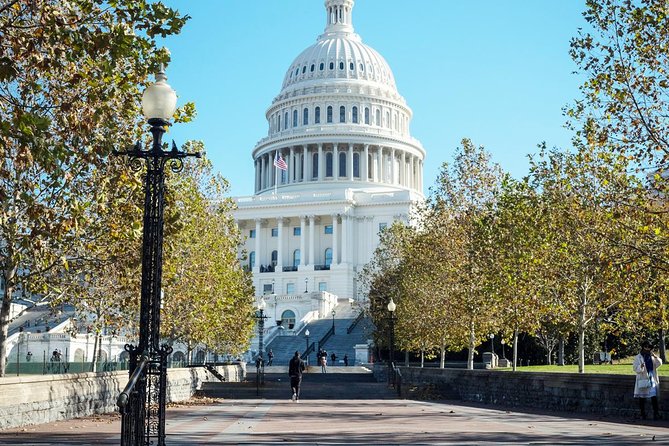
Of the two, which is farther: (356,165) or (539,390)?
(356,165)

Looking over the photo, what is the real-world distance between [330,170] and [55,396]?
116680mm

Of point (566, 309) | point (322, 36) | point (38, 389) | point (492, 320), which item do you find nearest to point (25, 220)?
point (38, 389)

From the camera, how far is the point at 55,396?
1989 centimetres

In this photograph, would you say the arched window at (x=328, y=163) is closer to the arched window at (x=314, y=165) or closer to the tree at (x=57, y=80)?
the arched window at (x=314, y=165)

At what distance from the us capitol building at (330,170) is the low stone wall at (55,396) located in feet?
297

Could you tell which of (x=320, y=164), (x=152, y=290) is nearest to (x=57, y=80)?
(x=152, y=290)

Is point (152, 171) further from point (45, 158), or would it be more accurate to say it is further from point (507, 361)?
point (507, 361)

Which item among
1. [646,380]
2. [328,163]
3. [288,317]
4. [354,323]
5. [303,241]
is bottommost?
[646,380]

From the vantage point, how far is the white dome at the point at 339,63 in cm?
14088

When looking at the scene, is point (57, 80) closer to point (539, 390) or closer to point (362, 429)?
point (362, 429)

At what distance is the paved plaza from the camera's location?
1557 cm

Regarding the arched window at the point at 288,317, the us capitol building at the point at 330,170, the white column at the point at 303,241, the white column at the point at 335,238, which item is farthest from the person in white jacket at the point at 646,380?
the white column at the point at 303,241

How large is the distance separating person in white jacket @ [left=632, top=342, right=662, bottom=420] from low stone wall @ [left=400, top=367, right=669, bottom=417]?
1.85 feet

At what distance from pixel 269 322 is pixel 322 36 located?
7179 centimetres
